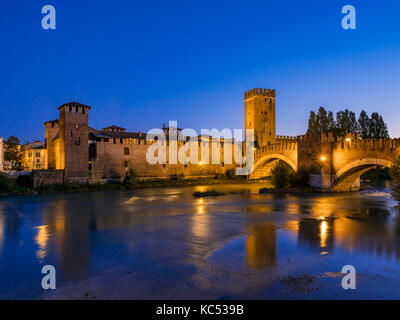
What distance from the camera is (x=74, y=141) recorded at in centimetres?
2916

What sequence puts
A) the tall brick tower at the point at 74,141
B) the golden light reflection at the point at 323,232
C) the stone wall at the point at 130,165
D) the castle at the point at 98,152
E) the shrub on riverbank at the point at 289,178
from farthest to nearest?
the stone wall at the point at 130,165 → the castle at the point at 98,152 → the tall brick tower at the point at 74,141 → the shrub on riverbank at the point at 289,178 → the golden light reflection at the point at 323,232

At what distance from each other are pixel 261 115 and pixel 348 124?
11775 millimetres

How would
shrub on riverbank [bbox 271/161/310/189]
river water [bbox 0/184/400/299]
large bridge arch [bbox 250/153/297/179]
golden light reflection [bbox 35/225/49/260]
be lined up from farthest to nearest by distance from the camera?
large bridge arch [bbox 250/153/297/179], shrub on riverbank [bbox 271/161/310/189], golden light reflection [bbox 35/225/49/260], river water [bbox 0/184/400/299]

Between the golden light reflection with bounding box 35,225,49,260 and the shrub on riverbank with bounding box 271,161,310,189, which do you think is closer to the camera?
the golden light reflection with bounding box 35,225,49,260

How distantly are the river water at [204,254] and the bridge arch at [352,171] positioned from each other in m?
5.71

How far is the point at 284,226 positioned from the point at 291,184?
13.8 metres

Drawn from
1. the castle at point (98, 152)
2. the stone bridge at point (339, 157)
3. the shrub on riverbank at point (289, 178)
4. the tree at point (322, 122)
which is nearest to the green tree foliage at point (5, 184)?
the castle at point (98, 152)

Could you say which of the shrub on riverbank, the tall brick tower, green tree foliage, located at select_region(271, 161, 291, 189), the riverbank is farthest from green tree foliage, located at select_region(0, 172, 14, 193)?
green tree foliage, located at select_region(271, 161, 291, 189)

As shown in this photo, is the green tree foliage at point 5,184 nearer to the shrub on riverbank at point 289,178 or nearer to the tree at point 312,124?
the shrub on riverbank at point 289,178

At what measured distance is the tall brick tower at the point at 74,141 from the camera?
2867 cm

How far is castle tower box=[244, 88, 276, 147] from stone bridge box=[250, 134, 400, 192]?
50.4 feet

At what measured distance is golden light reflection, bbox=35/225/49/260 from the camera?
320 inches

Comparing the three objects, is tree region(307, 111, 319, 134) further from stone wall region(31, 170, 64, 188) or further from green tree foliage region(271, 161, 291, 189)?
stone wall region(31, 170, 64, 188)
